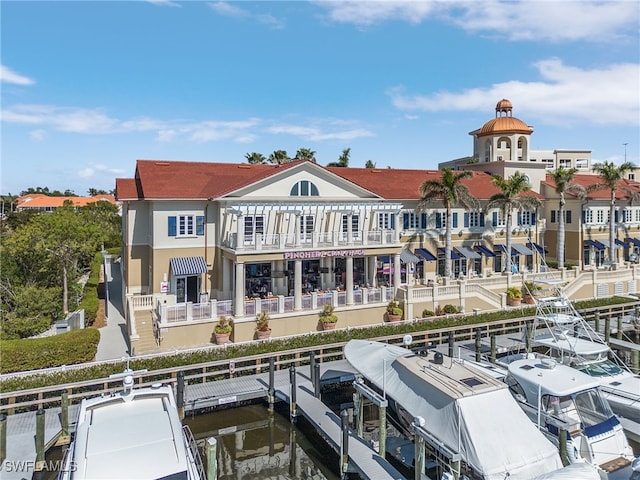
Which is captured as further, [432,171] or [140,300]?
[432,171]

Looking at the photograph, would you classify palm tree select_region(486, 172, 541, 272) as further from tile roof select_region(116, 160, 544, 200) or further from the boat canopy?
the boat canopy

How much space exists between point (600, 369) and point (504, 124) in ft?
103

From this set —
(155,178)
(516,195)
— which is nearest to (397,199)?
(516,195)

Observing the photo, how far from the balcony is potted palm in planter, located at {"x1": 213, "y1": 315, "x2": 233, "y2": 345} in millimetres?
3976

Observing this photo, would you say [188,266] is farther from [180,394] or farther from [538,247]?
[538,247]

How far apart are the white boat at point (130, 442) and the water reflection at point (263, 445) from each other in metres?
2.83

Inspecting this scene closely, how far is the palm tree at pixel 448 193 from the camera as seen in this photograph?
105 ft

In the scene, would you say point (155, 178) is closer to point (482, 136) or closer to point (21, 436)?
point (21, 436)

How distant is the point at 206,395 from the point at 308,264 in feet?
46.5

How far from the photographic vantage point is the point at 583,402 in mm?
14789

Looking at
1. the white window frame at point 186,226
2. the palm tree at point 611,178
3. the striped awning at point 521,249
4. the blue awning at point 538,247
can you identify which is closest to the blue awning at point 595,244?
the palm tree at point 611,178

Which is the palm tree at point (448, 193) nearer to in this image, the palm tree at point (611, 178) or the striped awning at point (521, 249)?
the striped awning at point (521, 249)

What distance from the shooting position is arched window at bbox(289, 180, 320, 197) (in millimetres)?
28719

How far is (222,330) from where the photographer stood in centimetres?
2345
